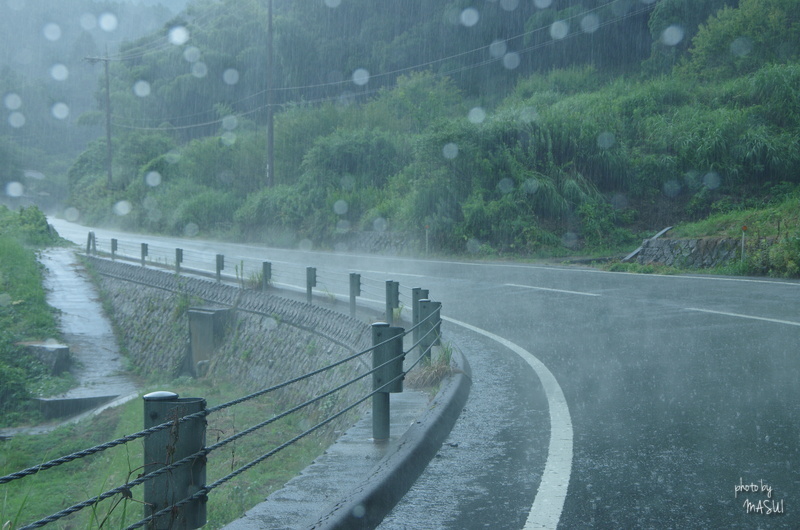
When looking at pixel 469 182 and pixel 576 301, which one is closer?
pixel 576 301

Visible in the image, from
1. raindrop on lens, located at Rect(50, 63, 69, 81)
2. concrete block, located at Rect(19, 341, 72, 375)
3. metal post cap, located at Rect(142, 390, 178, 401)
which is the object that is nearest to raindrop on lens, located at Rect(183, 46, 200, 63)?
raindrop on lens, located at Rect(50, 63, 69, 81)

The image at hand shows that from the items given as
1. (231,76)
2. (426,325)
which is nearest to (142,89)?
(231,76)

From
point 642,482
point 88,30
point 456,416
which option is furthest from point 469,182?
point 88,30

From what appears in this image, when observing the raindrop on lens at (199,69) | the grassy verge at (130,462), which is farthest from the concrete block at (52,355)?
the raindrop on lens at (199,69)

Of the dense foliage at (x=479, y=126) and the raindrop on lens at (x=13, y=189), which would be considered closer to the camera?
the dense foliage at (x=479, y=126)

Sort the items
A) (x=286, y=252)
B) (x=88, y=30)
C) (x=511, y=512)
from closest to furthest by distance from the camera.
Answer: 1. (x=511, y=512)
2. (x=286, y=252)
3. (x=88, y=30)

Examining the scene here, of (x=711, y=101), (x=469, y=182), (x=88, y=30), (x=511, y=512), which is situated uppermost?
(x=88, y=30)

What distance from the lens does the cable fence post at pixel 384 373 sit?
5.64m

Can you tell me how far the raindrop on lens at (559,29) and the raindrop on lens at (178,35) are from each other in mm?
48446

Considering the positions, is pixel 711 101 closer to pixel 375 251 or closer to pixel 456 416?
pixel 375 251

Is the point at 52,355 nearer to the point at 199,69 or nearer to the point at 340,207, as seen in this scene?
the point at 340,207

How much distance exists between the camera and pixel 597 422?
610 centimetres

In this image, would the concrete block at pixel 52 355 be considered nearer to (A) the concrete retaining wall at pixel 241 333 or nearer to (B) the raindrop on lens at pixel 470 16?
(A) the concrete retaining wall at pixel 241 333

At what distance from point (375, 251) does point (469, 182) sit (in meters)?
4.59
